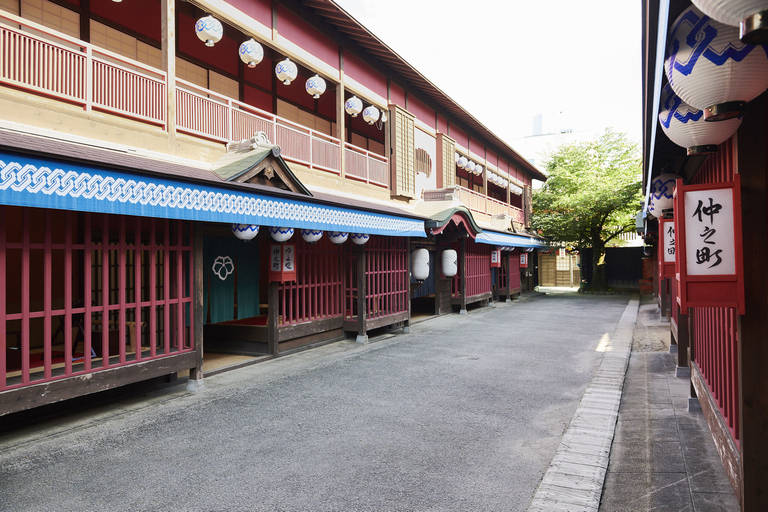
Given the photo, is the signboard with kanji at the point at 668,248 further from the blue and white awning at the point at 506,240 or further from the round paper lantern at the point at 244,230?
the blue and white awning at the point at 506,240

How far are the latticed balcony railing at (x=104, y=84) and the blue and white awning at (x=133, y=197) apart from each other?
1.52 meters

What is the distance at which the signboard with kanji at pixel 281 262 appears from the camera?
9.90 m

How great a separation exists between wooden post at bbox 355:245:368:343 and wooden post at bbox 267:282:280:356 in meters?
2.75

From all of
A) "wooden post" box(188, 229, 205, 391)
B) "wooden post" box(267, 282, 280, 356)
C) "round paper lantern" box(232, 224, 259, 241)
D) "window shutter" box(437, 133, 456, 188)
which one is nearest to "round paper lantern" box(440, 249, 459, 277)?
"window shutter" box(437, 133, 456, 188)

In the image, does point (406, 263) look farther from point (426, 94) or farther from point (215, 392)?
point (215, 392)

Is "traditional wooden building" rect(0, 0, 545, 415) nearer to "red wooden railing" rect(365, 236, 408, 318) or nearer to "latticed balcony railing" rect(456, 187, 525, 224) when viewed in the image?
"red wooden railing" rect(365, 236, 408, 318)

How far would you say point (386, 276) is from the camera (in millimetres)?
13719

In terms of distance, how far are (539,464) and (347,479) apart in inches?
76.3

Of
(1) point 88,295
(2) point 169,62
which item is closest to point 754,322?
(1) point 88,295

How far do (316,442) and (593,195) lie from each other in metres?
25.3

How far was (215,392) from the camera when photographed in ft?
24.7

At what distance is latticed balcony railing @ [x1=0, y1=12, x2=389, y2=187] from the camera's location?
230 inches

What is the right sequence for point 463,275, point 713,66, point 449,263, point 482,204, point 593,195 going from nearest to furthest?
point 713,66, point 449,263, point 463,275, point 482,204, point 593,195

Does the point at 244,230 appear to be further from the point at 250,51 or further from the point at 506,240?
the point at 506,240
